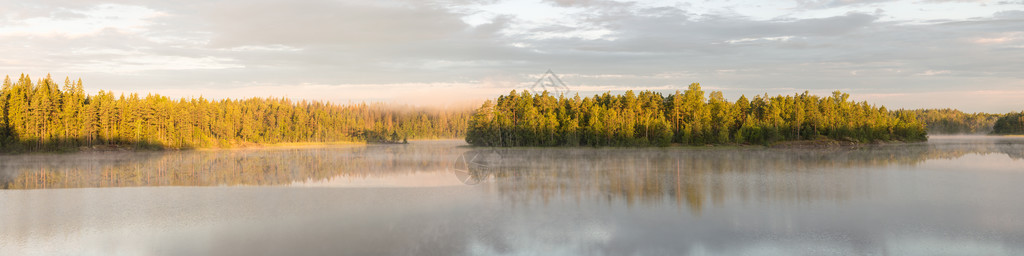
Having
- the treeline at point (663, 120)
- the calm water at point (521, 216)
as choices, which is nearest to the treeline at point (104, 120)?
the treeline at point (663, 120)

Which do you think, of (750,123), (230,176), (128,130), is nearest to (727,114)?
(750,123)

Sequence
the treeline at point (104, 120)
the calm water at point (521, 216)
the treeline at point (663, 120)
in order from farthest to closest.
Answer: the treeline at point (663, 120)
the treeline at point (104, 120)
the calm water at point (521, 216)

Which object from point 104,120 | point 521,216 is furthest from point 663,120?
point 104,120

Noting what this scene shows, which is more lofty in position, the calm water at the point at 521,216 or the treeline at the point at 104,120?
the treeline at the point at 104,120

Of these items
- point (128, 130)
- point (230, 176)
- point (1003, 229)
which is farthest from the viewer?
point (128, 130)

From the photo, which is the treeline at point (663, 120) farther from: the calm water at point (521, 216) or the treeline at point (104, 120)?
the calm water at point (521, 216)

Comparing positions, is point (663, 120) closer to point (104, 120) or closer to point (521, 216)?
point (521, 216)

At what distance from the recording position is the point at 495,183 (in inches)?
1314

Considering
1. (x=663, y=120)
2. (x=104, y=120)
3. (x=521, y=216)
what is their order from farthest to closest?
(x=663, y=120) < (x=104, y=120) < (x=521, y=216)

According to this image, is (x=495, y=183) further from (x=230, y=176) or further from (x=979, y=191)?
(x=979, y=191)

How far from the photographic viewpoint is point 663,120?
330ft

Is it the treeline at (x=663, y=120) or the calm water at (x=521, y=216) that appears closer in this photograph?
the calm water at (x=521, y=216)

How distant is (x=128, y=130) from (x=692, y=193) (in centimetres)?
10454

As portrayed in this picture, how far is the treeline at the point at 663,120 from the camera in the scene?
101 meters
